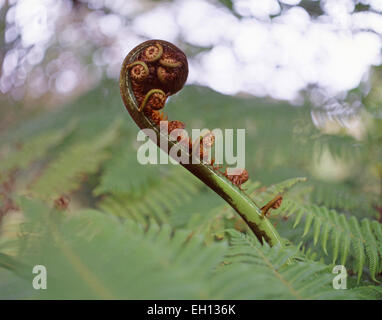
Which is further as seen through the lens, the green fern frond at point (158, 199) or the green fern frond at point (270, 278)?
the green fern frond at point (158, 199)

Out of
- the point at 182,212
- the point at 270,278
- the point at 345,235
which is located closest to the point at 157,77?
the point at 270,278

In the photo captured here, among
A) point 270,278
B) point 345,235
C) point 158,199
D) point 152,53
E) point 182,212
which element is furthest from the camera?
point 158,199

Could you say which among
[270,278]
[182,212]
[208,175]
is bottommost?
[270,278]

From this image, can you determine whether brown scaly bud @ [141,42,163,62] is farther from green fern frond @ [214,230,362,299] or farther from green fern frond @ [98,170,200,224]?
green fern frond @ [98,170,200,224]

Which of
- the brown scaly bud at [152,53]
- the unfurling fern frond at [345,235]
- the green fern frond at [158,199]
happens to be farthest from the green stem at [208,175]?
the green fern frond at [158,199]

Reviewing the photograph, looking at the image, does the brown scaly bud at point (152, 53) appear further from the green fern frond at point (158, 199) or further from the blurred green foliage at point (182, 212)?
the green fern frond at point (158, 199)

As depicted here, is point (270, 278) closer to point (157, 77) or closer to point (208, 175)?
point (208, 175)

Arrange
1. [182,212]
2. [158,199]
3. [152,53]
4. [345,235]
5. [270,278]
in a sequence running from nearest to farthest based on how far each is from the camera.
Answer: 1. [270,278]
2. [152,53]
3. [345,235]
4. [182,212]
5. [158,199]

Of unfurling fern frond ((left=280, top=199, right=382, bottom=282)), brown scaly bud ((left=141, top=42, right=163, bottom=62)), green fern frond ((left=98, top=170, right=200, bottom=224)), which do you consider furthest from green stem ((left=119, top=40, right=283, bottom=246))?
green fern frond ((left=98, top=170, right=200, bottom=224))

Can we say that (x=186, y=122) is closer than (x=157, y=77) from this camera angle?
No
